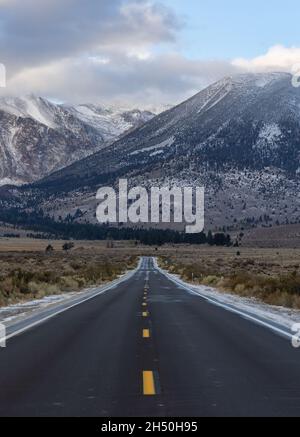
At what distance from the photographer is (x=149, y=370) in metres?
11.9

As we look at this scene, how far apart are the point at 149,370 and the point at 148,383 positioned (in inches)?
45.9

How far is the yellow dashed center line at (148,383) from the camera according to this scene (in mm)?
10078

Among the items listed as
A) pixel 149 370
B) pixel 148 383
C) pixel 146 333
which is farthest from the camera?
pixel 146 333

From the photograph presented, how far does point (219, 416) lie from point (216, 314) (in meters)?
14.7

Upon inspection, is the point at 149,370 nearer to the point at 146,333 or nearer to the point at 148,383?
the point at 148,383

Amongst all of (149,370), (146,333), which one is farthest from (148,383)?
(146,333)

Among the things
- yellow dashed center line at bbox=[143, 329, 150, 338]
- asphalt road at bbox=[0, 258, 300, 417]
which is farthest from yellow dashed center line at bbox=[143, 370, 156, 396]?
yellow dashed center line at bbox=[143, 329, 150, 338]

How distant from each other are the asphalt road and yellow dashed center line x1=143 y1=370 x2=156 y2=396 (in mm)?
15

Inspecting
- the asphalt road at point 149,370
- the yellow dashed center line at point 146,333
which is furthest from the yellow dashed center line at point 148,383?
the yellow dashed center line at point 146,333

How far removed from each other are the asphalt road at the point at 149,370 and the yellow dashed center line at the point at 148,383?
0.02 metres

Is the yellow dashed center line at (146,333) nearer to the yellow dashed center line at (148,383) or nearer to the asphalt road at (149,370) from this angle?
the asphalt road at (149,370)

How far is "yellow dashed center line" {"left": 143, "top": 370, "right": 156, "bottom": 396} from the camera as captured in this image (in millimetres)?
10078

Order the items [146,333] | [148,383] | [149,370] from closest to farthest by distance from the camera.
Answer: [148,383], [149,370], [146,333]
